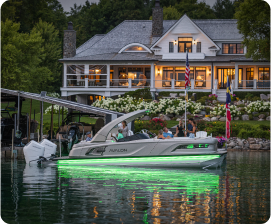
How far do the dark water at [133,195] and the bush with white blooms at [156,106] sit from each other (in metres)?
16.1

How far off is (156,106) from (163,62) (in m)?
9.96

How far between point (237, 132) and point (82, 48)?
24875mm

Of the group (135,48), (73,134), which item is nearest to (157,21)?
(135,48)

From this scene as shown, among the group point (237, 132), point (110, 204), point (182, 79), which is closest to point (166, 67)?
point (182, 79)

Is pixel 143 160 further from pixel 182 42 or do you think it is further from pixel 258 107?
pixel 182 42

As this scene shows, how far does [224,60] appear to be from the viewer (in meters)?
41.8

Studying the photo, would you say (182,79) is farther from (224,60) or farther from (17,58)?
(17,58)

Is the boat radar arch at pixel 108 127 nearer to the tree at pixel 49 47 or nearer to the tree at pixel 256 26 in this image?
the tree at pixel 256 26

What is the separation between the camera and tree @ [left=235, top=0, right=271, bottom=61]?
36.0 m

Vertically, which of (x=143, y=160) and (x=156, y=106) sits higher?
(x=156, y=106)

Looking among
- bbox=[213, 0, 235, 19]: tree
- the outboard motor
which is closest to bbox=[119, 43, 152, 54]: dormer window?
the outboard motor

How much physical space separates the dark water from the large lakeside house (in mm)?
23947

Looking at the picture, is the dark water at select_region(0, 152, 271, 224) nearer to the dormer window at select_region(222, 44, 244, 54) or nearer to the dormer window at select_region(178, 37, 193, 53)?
the dormer window at select_region(178, 37, 193, 53)

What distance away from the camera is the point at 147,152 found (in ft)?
54.5
